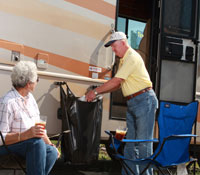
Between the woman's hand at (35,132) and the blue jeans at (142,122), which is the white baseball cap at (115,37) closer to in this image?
the blue jeans at (142,122)

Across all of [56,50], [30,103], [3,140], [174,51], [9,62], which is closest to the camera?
[3,140]

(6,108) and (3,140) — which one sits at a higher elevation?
(6,108)

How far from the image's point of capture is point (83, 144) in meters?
3.21

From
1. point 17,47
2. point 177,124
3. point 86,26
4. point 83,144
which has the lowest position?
point 83,144

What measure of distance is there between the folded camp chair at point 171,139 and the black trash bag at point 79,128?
0.93 ft

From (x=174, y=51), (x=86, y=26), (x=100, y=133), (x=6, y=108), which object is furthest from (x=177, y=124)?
(x=6, y=108)

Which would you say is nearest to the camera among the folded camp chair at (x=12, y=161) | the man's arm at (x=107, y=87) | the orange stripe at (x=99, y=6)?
the folded camp chair at (x=12, y=161)

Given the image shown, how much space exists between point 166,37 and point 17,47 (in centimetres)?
174

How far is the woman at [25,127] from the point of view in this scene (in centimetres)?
215

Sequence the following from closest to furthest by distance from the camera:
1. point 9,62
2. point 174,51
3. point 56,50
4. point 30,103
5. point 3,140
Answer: point 3,140
point 30,103
point 9,62
point 56,50
point 174,51

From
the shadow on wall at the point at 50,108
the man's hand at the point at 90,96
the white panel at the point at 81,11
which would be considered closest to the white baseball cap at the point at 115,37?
the white panel at the point at 81,11

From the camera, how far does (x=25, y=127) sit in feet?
7.59

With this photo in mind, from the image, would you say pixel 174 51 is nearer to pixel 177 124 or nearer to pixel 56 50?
pixel 177 124

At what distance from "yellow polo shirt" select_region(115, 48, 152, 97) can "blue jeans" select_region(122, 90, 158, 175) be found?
87 millimetres
